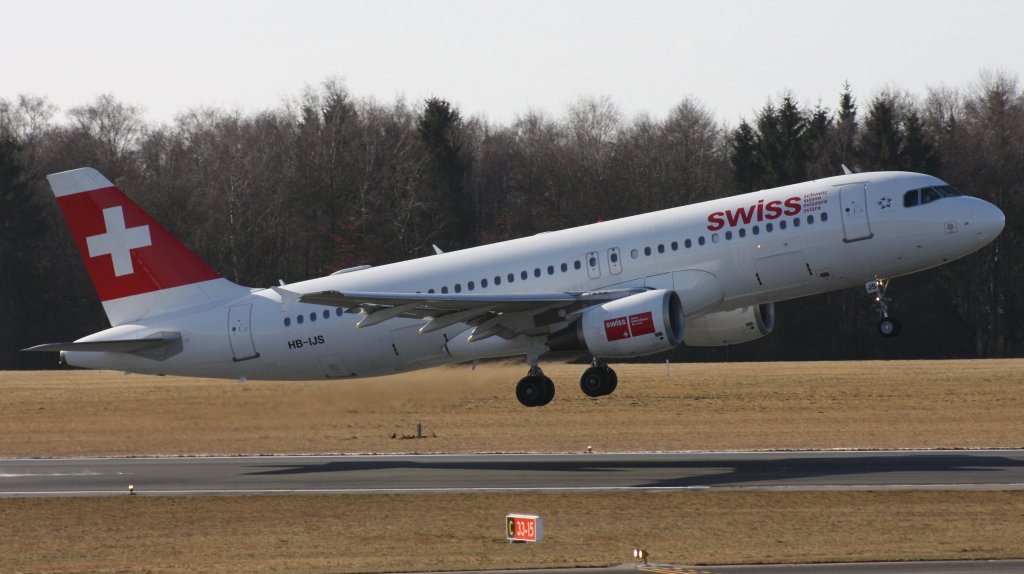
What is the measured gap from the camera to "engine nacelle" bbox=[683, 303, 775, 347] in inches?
1663

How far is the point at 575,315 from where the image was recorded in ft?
129

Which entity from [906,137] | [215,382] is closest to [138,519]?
[215,382]

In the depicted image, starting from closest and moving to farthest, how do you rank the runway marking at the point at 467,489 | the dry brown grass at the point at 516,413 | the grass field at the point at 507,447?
the grass field at the point at 507,447
the runway marking at the point at 467,489
the dry brown grass at the point at 516,413

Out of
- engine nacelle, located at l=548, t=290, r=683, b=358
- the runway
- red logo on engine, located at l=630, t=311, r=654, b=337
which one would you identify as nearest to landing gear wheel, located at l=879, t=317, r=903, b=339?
the runway

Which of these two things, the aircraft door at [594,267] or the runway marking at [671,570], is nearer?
the runway marking at [671,570]

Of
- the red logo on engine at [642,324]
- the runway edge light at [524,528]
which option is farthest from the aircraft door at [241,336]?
the runway edge light at [524,528]

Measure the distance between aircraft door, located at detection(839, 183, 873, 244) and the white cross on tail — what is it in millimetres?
22042

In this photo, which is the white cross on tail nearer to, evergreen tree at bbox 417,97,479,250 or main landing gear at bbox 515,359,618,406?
main landing gear at bbox 515,359,618,406

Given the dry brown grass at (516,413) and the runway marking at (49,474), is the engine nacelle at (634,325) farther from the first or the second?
the runway marking at (49,474)

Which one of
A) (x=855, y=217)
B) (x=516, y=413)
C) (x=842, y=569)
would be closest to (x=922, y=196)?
(x=855, y=217)

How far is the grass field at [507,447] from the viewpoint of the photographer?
2855cm

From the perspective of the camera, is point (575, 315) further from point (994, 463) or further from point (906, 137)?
point (906, 137)

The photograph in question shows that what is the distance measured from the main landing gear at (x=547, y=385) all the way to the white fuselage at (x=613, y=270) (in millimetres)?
987

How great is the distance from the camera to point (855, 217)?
124ft
